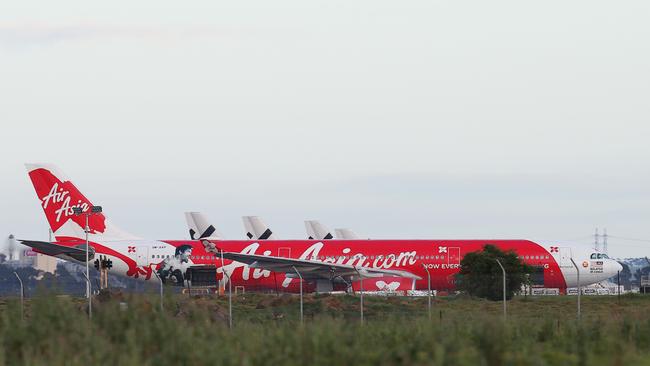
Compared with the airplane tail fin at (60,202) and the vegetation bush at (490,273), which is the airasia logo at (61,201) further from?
the vegetation bush at (490,273)

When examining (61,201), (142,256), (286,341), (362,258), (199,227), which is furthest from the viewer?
(199,227)

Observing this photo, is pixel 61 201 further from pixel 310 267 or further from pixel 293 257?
pixel 310 267

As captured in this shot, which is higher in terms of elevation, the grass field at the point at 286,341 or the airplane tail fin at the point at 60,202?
the airplane tail fin at the point at 60,202

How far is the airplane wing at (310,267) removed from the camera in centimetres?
6519

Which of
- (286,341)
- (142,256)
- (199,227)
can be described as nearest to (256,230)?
(199,227)

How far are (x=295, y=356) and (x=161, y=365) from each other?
249 centimetres

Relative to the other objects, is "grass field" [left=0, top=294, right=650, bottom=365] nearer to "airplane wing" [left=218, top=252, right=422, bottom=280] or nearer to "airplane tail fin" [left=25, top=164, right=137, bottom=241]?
"airplane wing" [left=218, top=252, right=422, bottom=280]

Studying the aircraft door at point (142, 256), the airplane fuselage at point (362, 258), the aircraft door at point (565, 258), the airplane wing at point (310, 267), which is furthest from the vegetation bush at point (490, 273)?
the aircraft door at point (142, 256)

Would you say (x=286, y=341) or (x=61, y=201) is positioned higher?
(x=61, y=201)

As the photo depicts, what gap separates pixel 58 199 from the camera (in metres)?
71.7

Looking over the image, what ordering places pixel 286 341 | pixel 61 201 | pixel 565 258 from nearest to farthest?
pixel 286 341 < pixel 565 258 < pixel 61 201

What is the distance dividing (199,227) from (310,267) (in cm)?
3077

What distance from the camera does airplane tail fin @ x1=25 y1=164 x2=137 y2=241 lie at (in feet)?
234

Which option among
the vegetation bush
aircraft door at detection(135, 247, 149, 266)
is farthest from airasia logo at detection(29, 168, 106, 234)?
the vegetation bush
